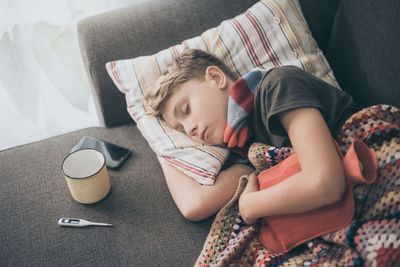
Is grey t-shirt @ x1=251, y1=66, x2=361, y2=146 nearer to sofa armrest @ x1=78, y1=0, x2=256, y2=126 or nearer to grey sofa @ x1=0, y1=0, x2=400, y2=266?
grey sofa @ x1=0, y1=0, x2=400, y2=266

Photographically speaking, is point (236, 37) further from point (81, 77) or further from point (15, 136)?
point (15, 136)

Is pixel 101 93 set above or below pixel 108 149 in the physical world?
above

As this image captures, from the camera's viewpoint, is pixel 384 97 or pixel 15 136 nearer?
pixel 384 97

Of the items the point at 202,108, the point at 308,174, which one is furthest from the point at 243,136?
the point at 308,174

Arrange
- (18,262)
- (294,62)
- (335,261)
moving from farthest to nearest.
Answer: (294,62) → (18,262) → (335,261)

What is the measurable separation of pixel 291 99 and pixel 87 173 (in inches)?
25.3

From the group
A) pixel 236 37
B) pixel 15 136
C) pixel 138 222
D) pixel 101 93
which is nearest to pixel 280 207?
pixel 138 222

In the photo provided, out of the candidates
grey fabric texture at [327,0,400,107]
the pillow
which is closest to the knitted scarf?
the pillow

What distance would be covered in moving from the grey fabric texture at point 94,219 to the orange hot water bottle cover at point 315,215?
204mm

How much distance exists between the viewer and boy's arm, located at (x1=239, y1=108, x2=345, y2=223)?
0.70 m

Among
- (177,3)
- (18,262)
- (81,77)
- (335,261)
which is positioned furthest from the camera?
(81,77)

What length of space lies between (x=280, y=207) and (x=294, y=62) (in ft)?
1.81

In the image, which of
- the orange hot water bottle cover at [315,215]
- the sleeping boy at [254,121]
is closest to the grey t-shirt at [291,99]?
the sleeping boy at [254,121]

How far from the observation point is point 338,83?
45.3 inches
